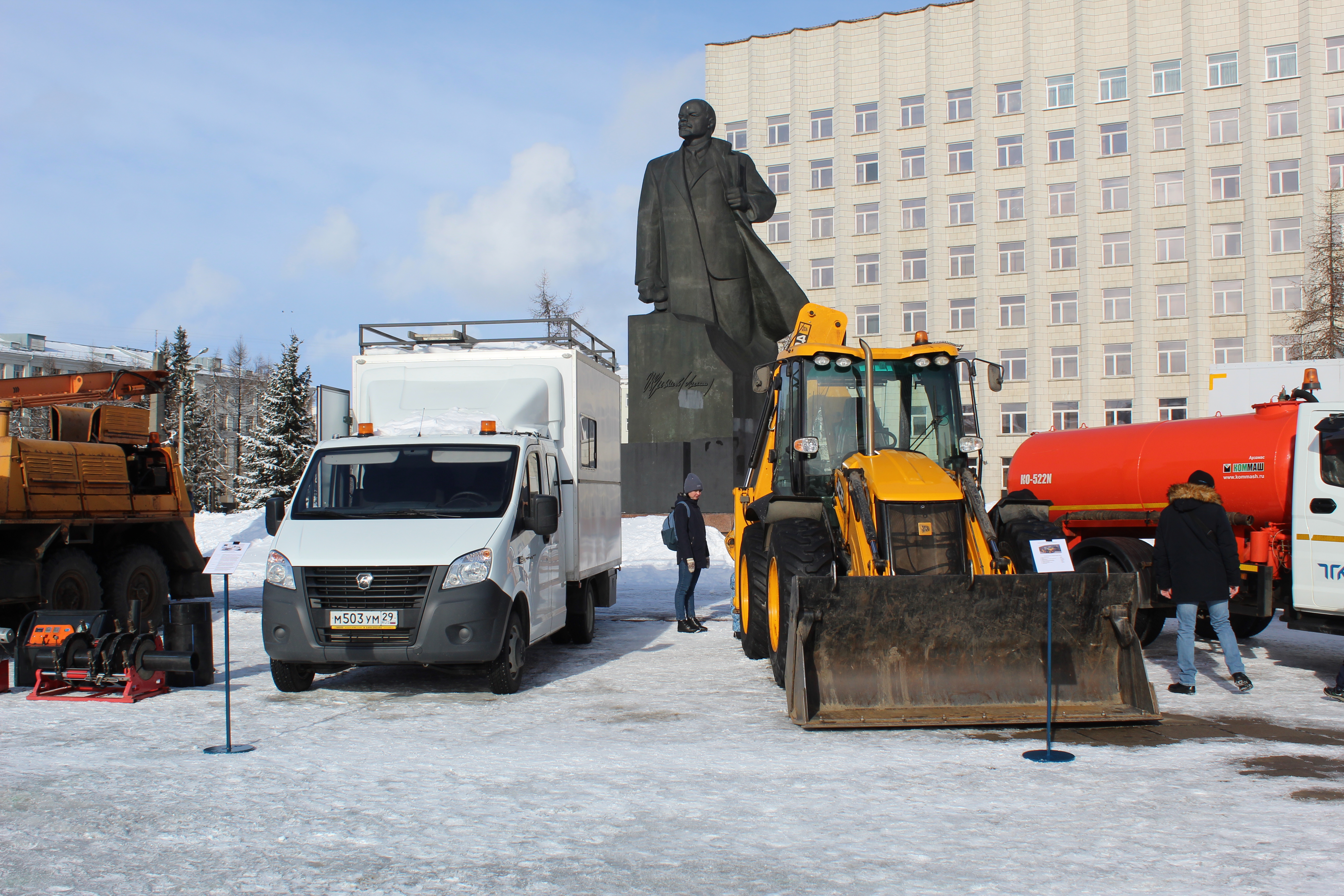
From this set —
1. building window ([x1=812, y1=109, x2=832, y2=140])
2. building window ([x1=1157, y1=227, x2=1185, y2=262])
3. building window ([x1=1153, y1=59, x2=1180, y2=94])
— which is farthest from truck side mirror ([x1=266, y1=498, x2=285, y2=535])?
Answer: building window ([x1=1153, y1=59, x2=1180, y2=94])

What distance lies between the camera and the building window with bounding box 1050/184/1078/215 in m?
47.0

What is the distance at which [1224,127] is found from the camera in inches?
1767

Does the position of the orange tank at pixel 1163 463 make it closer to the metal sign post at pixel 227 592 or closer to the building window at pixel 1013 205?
the metal sign post at pixel 227 592

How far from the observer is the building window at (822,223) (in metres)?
50.6

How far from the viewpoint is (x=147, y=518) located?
12992 mm

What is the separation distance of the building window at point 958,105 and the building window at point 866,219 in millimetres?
4427

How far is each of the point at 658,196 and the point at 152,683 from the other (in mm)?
16108

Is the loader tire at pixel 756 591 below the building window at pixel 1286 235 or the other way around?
below

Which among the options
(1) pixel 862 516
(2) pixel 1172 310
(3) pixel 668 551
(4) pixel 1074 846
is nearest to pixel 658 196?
(3) pixel 668 551

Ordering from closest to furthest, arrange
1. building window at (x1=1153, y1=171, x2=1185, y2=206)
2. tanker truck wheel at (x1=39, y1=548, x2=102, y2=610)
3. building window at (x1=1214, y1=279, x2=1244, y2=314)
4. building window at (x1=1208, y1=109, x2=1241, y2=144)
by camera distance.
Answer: tanker truck wheel at (x1=39, y1=548, x2=102, y2=610) < building window at (x1=1214, y1=279, x2=1244, y2=314) < building window at (x1=1208, y1=109, x2=1241, y2=144) < building window at (x1=1153, y1=171, x2=1185, y2=206)

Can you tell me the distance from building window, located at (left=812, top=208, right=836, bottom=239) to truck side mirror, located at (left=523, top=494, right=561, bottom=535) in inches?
1714

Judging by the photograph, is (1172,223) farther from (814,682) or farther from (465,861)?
(465,861)

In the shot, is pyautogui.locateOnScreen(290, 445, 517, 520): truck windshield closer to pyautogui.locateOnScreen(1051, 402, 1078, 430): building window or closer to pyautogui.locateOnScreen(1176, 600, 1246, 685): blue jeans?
pyautogui.locateOnScreen(1176, 600, 1246, 685): blue jeans

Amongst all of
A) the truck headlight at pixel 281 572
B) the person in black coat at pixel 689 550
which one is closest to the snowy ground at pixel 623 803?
the truck headlight at pixel 281 572
